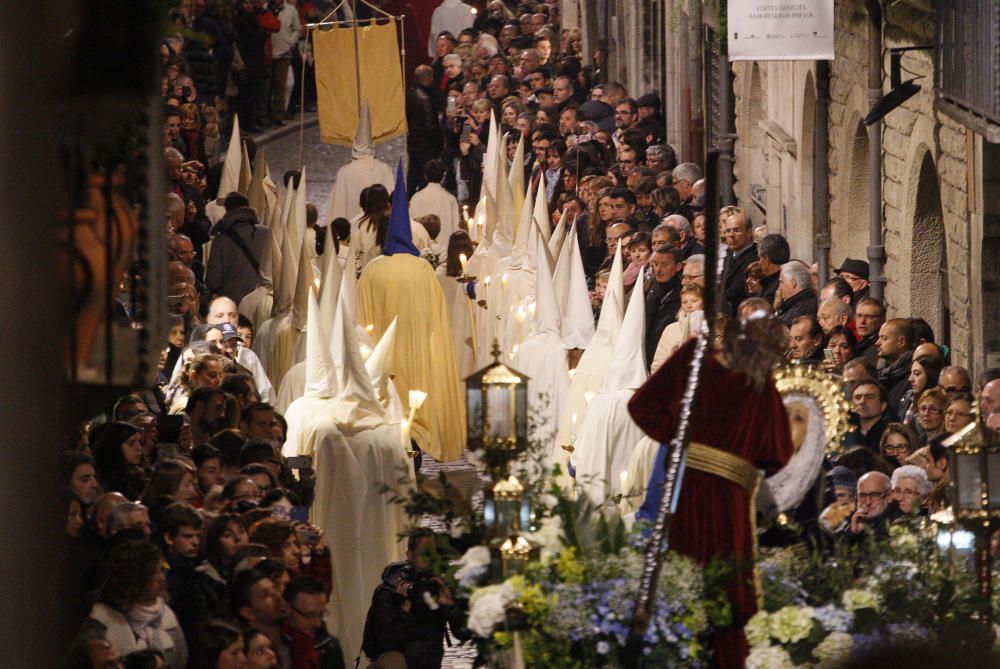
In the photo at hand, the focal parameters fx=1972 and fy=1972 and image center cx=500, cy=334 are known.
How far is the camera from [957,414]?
9.49 metres

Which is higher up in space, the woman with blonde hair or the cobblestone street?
the cobblestone street

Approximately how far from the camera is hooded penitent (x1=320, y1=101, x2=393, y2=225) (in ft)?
65.9

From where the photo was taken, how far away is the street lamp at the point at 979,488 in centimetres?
639

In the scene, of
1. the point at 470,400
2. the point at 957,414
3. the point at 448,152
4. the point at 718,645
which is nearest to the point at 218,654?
the point at 470,400

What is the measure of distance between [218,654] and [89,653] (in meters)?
0.84

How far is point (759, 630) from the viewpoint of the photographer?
6.44 metres

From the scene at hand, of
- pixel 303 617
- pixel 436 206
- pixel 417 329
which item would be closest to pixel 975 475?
pixel 303 617

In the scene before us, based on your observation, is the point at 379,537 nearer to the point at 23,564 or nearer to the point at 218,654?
the point at 218,654

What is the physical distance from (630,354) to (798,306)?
76.4 inches

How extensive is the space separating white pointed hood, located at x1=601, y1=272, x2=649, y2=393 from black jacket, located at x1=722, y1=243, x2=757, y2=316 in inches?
112

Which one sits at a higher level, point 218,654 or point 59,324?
point 59,324

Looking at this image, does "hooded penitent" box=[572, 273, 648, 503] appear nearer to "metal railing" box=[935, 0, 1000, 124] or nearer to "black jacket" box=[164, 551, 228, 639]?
"metal railing" box=[935, 0, 1000, 124]

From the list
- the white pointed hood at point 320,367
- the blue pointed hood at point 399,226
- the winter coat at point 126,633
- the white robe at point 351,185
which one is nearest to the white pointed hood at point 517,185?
the white robe at point 351,185

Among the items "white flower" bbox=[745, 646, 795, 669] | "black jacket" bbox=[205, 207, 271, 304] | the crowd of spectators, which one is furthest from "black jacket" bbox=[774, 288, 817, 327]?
"white flower" bbox=[745, 646, 795, 669]
